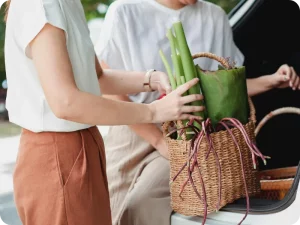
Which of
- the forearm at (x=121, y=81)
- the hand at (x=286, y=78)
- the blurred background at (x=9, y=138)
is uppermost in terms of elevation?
the forearm at (x=121, y=81)

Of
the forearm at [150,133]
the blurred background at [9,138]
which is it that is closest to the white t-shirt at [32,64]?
the forearm at [150,133]

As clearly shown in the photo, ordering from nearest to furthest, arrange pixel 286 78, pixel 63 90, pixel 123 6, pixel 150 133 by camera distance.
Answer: pixel 63 90 → pixel 150 133 → pixel 123 6 → pixel 286 78

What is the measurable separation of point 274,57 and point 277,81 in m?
0.69

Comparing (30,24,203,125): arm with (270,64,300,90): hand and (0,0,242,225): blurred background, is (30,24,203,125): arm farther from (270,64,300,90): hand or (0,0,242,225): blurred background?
(0,0,242,225): blurred background

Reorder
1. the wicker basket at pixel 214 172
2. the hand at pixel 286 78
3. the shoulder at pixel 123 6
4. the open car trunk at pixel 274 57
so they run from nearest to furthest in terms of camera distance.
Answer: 1. the wicker basket at pixel 214 172
2. the shoulder at pixel 123 6
3. the hand at pixel 286 78
4. the open car trunk at pixel 274 57

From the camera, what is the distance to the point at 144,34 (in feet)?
7.99

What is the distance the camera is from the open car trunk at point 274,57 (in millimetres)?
3125

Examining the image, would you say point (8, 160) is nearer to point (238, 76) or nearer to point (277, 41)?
point (277, 41)

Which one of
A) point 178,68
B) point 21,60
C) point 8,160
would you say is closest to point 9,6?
point 21,60

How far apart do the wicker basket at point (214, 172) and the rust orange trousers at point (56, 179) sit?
297 millimetres

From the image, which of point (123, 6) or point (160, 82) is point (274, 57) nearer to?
point (123, 6)

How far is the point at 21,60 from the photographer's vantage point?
1.61 m

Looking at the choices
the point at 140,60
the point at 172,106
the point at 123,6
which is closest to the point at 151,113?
the point at 172,106

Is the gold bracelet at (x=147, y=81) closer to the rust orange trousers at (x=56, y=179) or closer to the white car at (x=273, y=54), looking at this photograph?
the rust orange trousers at (x=56, y=179)
